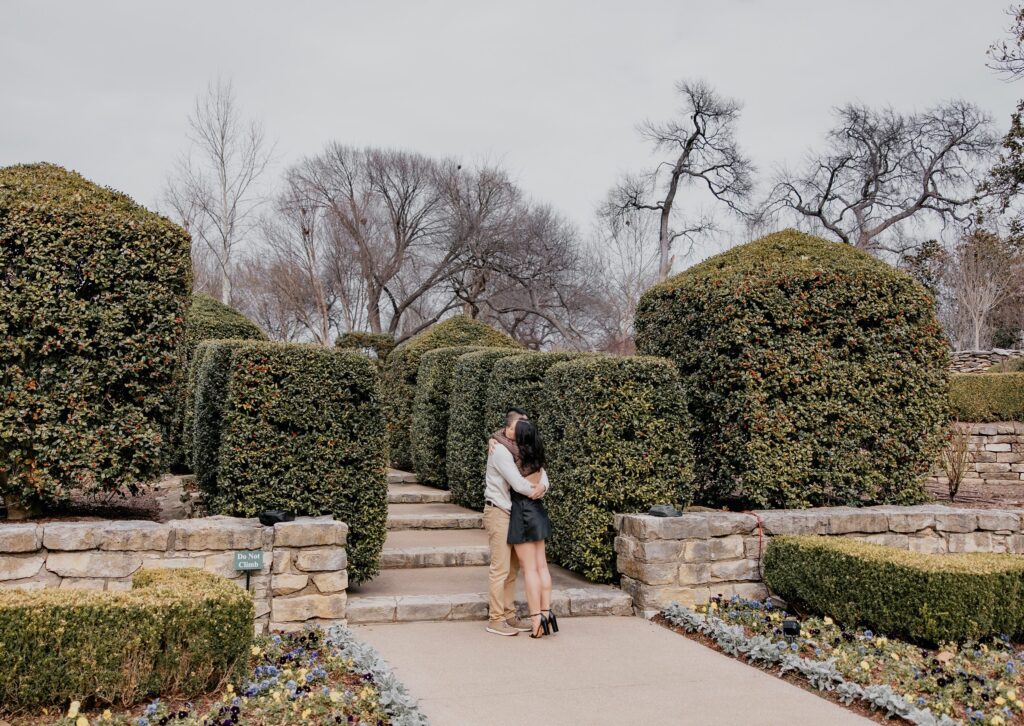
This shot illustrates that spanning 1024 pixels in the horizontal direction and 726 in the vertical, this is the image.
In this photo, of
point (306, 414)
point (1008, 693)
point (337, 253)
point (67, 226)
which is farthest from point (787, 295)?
point (337, 253)

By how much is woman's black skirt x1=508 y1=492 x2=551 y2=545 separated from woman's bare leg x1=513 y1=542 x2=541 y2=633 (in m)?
0.07

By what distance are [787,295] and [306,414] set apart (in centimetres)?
438

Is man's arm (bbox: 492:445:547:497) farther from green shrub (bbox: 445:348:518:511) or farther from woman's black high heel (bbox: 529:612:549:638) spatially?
green shrub (bbox: 445:348:518:511)

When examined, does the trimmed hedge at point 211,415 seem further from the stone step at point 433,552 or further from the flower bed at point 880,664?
the flower bed at point 880,664

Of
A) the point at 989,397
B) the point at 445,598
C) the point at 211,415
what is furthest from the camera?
the point at 989,397

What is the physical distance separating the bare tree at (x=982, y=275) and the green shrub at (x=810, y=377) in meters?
21.6

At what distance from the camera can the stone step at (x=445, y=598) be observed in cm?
571

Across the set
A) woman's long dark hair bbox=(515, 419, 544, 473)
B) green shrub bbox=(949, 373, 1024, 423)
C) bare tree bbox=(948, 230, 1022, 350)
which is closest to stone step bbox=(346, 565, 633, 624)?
woman's long dark hair bbox=(515, 419, 544, 473)

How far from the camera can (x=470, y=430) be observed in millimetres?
9547

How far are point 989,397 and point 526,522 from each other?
A: 38.1 feet

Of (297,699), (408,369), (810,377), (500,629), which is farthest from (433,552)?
(408,369)

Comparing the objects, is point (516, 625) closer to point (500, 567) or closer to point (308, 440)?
point (500, 567)

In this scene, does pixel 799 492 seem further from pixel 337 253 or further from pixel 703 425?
pixel 337 253

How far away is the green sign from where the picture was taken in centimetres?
522
